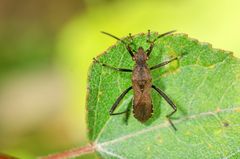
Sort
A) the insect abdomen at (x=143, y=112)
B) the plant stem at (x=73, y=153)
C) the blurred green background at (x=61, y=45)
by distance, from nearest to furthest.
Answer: the plant stem at (x=73, y=153), the insect abdomen at (x=143, y=112), the blurred green background at (x=61, y=45)

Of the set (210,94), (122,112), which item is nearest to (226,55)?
(210,94)

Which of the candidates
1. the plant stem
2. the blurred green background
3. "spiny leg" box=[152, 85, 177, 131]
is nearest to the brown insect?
"spiny leg" box=[152, 85, 177, 131]

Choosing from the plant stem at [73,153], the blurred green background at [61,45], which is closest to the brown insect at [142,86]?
the plant stem at [73,153]

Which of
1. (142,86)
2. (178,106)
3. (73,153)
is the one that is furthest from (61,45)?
(178,106)

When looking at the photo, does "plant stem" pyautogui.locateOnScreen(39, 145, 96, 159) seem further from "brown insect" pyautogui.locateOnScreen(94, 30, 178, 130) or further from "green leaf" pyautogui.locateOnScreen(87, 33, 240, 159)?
"brown insect" pyautogui.locateOnScreen(94, 30, 178, 130)

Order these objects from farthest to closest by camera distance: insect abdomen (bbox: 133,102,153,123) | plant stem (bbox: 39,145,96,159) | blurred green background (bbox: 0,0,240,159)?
blurred green background (bbox: 0,0,240,159)
insect abdomen (bbox: 133,102,153,123)
plant stem (bbox: 39,145,96,159)

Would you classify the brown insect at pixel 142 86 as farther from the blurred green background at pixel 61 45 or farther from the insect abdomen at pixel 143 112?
the blurred green background at pixel 61 45

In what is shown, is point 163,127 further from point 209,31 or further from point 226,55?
point 209,31
